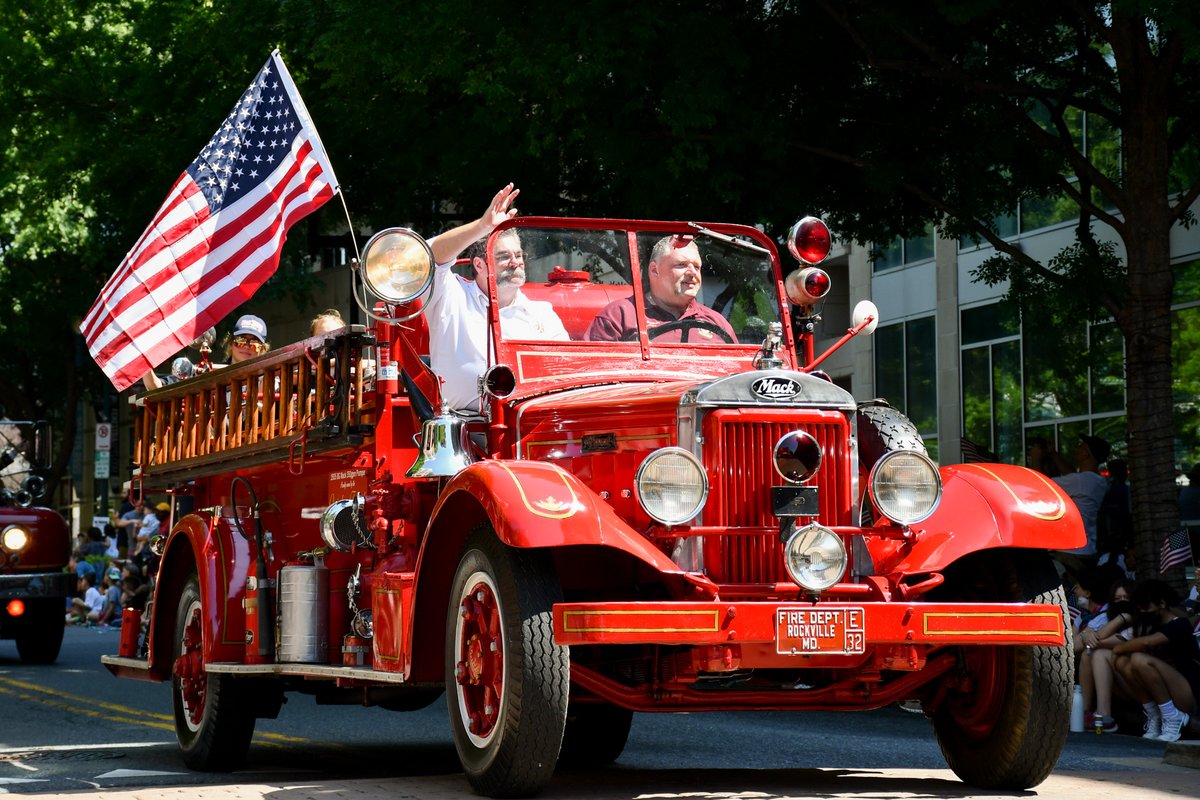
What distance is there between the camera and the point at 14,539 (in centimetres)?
2016

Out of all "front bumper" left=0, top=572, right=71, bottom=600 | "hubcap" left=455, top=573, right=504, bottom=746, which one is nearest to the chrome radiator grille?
"hubcap" left=455, top=573, right=504, bottom=746

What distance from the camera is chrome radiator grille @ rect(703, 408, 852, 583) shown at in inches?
306

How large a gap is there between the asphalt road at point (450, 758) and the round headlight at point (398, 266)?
2136 mm

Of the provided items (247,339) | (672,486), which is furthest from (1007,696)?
(247,339)

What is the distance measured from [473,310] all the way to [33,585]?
12.3 metres

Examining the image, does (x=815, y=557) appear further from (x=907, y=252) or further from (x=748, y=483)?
(x=907, y=252)

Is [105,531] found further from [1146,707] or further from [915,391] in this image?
[1146,707]

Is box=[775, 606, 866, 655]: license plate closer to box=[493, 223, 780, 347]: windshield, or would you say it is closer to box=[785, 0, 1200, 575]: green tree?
box=[493, 223, 780, 347]: windshield

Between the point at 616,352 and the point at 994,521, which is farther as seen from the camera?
the point at 616,352

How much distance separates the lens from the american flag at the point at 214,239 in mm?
11039

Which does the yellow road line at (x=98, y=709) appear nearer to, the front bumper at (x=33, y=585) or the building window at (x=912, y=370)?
the front bumper at (x=33, y=585)

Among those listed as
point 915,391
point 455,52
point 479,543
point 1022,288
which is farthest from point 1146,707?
point 915,391

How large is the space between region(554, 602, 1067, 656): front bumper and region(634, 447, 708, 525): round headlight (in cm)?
45

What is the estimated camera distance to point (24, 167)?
85.4 ft
